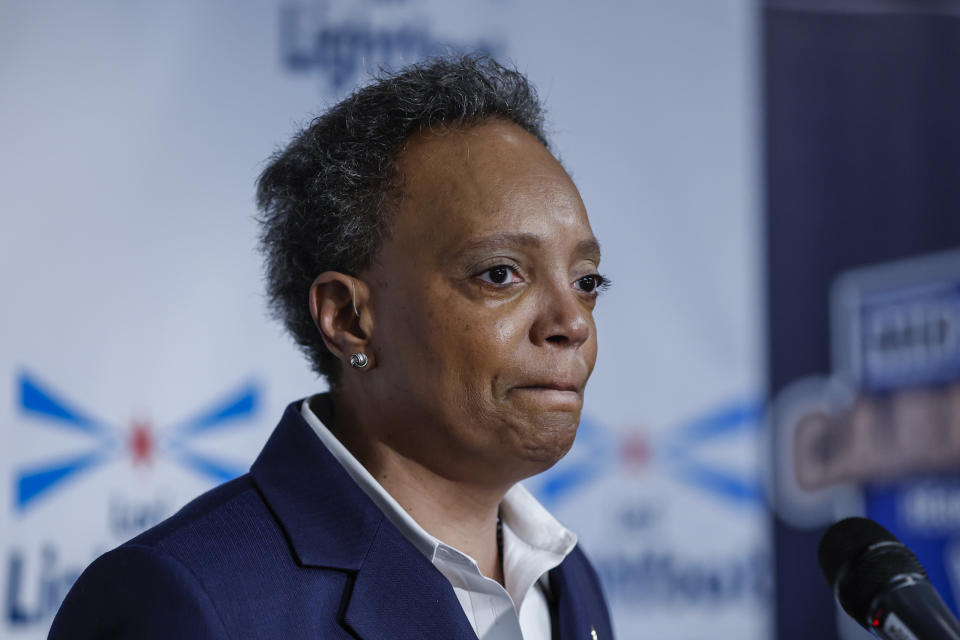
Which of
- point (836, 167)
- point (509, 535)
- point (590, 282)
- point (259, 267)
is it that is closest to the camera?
point (590, 282)

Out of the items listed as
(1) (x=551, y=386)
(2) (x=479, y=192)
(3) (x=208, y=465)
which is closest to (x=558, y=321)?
(1) (x=551, y=386)

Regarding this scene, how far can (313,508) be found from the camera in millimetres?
1302

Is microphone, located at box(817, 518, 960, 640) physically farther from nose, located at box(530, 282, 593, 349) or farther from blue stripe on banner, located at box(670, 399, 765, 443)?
blue stripe on banner, located at box(670, 399, 765, 443)

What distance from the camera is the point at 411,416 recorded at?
1344 millimetres

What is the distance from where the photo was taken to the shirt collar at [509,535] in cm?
133

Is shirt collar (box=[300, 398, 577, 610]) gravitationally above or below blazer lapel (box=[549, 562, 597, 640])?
above

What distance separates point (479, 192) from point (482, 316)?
6.5 inches

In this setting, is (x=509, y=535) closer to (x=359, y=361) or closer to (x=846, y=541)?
(x=359, y=361)

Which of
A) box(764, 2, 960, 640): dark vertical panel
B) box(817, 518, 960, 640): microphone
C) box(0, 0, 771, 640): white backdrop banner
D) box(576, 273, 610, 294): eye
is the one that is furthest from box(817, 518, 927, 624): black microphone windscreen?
box(764, 2, 960, 640): dark vertical panel

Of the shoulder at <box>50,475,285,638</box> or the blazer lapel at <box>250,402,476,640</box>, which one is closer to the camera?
the shoulder at <box>50,475,285,638</box>

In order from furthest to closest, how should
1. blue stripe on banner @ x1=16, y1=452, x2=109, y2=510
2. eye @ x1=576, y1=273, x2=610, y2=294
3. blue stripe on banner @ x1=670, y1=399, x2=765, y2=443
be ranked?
blue stripe on banner @ x1=670, y1=399, x2=765, y2=443 → blue stripe on banner @ x1=16, y1=452, x2=109, y2=510 → eye @ x1=576, y1=273, x2=610, y2=294

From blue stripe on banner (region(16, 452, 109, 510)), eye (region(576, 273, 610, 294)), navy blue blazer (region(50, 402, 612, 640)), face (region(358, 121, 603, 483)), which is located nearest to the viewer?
navy blue blazer (region(50, 402, 612, 640))

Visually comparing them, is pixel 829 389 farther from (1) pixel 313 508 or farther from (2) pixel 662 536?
(1) pixel 313 508

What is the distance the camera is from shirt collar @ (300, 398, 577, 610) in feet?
4.35
